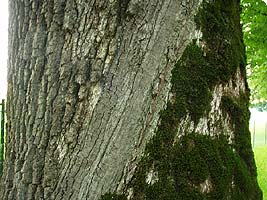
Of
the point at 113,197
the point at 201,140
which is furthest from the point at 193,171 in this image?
the point at 113,197

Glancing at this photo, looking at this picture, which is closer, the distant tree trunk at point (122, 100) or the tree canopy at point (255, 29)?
the distant tree trunk at point (122, 100)

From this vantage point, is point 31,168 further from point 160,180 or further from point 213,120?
point 213,120

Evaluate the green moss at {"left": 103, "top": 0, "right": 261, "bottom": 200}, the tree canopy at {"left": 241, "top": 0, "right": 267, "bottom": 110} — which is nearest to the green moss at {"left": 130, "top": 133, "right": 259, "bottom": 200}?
the green moss at {"left": 103, "top": 0, "right": 261, "bottom": 200}

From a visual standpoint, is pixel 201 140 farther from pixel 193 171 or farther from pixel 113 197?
pixel 113 197

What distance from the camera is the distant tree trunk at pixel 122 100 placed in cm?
193

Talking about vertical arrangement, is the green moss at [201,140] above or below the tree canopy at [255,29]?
below

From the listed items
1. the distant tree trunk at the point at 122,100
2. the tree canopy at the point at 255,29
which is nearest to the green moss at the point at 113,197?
the distant tree trunk at the point at 122,100

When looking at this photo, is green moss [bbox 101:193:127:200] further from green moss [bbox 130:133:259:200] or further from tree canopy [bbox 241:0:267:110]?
tree canopy [bbox 241:0:267:110]

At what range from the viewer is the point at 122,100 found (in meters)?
1.95

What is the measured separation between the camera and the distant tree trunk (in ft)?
6.34

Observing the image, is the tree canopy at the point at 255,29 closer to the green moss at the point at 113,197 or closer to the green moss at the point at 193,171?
the green moss at the point at 193,171

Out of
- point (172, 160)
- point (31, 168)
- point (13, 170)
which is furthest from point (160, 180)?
point (13, 170)

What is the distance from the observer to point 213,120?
2.04 metres

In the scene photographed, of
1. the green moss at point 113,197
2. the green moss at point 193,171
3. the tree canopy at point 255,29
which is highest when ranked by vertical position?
the tree canopy at point 255,29
